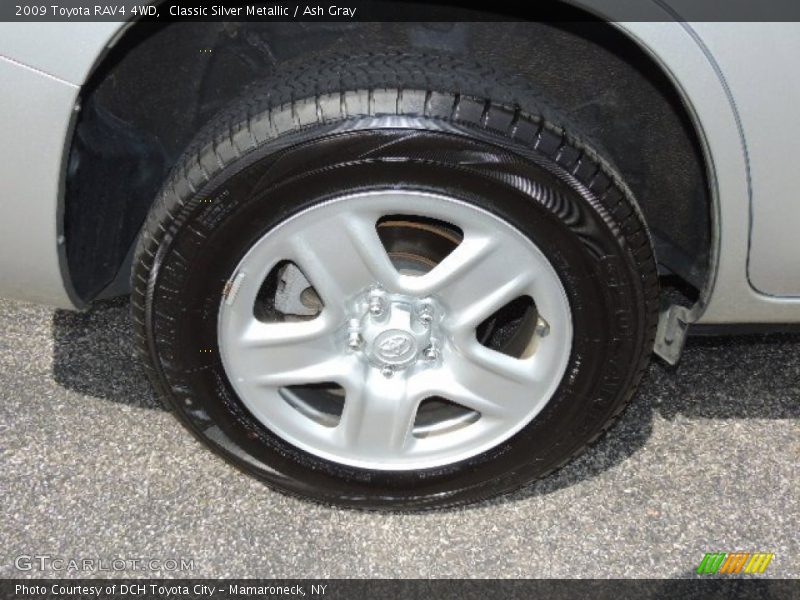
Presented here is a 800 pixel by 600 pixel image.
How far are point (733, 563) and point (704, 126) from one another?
0.92 metres

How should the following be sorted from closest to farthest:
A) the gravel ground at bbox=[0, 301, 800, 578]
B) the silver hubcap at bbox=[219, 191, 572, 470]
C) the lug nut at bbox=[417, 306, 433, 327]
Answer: the silver hubcap at bbox=[219, 191, 572, 470], the lug nut at bbox=[417, 306, 433, 327], the gravel ground at bbox=[0, 301, 800, 578]

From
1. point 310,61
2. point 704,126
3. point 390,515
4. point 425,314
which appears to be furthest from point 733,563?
point 310,61

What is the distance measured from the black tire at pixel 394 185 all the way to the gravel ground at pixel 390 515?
280 mm

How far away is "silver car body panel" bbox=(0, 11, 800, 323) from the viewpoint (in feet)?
4.75

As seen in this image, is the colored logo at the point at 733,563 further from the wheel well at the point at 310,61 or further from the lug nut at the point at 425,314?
the lug nut at the point at 425,314

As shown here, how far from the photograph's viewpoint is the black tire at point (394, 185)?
60.7 inches

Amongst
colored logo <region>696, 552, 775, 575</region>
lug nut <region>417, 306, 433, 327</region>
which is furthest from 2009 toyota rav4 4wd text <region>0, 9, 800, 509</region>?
colored logo <region>696, 552, 775, 575</region>

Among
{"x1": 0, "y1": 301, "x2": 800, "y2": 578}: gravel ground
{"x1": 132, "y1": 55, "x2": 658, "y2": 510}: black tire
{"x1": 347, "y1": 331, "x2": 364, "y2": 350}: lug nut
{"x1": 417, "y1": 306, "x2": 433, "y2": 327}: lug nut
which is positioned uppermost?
{"x1": 132, "y1": 55, "x2": 658, "y2": 510}: black tire

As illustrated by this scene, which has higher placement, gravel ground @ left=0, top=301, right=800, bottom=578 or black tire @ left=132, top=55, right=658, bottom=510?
black tire @ left=132, top=55, right=658, bottom=510

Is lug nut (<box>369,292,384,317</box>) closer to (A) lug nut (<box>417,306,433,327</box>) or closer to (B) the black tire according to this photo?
(A) lug nut (<box>417,306,433,327</box>)

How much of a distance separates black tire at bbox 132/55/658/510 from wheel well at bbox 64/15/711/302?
12 centimetres

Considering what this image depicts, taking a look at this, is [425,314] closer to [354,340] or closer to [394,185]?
[354,340]

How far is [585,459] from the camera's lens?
2104 mm

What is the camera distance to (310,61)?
1694mm
